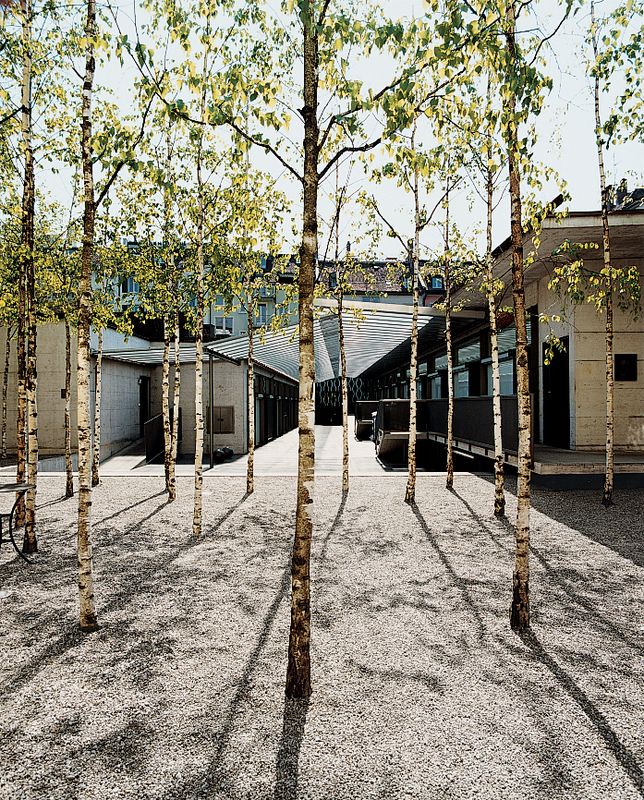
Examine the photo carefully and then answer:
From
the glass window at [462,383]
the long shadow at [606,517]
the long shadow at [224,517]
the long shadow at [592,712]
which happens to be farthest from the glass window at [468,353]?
the long shadow at [592,712]

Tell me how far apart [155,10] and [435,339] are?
22315 mm

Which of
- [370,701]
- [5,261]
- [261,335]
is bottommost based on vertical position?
[370,701]

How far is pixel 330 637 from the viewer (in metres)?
5.34

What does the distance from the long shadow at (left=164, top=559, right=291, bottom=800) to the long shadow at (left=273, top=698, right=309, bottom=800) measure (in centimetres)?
32

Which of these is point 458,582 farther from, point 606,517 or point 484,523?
point 606,517

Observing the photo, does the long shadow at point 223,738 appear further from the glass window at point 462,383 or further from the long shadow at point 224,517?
the glass window at point 462,383

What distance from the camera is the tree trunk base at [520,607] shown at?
17.8ft

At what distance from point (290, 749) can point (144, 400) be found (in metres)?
26.1

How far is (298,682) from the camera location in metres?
4.25

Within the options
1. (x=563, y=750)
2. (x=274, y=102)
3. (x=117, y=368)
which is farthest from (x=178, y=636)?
(x=117, y=368)

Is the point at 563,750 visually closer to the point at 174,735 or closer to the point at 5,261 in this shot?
the point at 174,735

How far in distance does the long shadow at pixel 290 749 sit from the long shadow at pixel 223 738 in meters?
0.32

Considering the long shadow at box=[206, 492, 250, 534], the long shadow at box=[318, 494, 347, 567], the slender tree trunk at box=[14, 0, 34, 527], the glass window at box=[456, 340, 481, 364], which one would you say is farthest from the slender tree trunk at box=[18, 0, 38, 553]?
the glass window at box=[456, 340, 481, 364]

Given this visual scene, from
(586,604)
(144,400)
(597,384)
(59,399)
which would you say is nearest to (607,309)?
(597,384)
